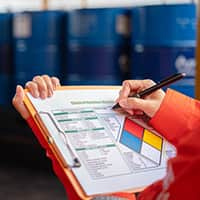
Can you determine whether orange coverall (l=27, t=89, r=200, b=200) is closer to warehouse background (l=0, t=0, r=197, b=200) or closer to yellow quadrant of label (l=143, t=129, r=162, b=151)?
yellow quadrant of label (l=143, t=129, r=162, b=151)

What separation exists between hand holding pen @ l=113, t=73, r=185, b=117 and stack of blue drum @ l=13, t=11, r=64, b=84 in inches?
91.9

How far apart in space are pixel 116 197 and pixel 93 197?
0.10 m

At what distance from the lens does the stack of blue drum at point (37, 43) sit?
3273mm

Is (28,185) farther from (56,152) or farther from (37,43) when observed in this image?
(56,152)

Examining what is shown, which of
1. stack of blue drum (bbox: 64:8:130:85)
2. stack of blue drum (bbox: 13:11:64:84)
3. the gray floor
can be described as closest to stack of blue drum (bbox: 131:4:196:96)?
stack of blue drum (bbox: 64:8:130:85)

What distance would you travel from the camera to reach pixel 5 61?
3.48 meters

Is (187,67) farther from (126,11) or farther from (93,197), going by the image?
(93,197)

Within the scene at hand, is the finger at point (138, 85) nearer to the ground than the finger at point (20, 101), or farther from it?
farther from it

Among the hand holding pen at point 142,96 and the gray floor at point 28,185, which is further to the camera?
the gray floor at point 28,185

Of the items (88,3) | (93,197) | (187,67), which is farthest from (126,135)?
(88,3)

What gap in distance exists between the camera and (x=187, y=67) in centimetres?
288

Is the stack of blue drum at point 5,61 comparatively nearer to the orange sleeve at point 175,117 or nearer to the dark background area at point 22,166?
the dark background area at point 22,166

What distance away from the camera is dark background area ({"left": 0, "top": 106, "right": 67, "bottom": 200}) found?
2.90m

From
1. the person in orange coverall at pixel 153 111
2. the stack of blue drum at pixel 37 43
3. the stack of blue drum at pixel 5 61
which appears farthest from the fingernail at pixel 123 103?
the stack of blue drum at pixel 5 61
